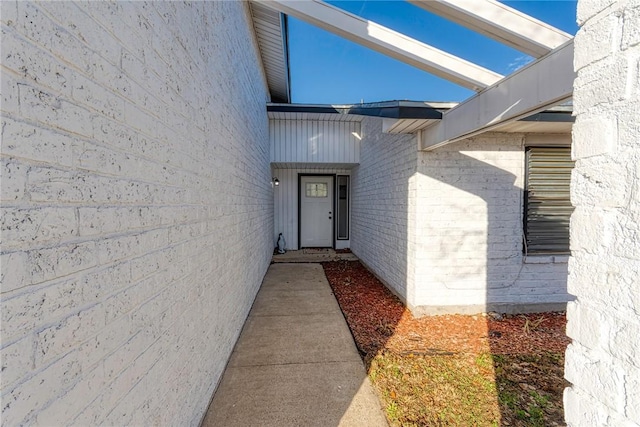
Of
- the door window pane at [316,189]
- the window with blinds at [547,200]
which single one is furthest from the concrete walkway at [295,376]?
the door window pane at [316,189]

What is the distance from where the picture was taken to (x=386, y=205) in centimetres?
515

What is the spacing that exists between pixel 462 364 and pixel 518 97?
2361 mm

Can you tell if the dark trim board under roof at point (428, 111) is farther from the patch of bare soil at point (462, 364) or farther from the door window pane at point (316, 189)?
the door window pane at point (316, 189)

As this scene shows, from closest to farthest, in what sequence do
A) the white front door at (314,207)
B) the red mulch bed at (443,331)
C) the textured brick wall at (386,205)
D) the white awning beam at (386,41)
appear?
1. the white awning beam at (386,41)
2. the red mulch bed at (443,331)
3. the textured brick wall at (386,205)
4. the white front door at (314,207)

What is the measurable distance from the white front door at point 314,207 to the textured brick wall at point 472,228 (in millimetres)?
4875

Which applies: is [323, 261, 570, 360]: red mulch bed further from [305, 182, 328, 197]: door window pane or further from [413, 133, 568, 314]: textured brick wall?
[305, 182, 328, 197]: door window pane

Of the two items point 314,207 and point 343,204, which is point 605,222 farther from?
point 314,207

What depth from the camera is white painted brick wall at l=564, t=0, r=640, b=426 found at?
0.73 meters

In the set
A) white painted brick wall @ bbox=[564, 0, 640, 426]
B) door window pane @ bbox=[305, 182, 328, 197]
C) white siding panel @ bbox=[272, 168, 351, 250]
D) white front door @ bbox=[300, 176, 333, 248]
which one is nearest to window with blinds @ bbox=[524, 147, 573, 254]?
white painted brick wall @ bbox=[564, 0, 640, 426]

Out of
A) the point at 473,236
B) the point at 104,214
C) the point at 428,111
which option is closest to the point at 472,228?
the point at 473,236

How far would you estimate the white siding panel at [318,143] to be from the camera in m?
7.15

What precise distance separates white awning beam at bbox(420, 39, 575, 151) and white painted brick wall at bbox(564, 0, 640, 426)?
126 cm

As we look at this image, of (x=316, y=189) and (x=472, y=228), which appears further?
(x=316, y=189)

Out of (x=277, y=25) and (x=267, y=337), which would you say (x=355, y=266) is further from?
(x=277, y=25)
